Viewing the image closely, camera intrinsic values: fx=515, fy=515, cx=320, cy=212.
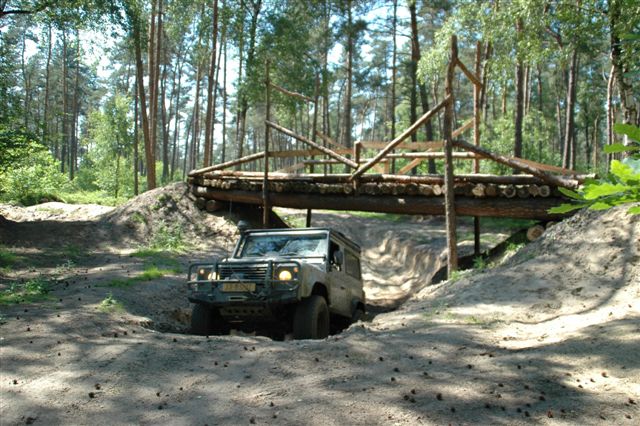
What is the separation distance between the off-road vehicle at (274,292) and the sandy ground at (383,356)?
2.05ft

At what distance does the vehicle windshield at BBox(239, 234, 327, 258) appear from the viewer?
27.6ft

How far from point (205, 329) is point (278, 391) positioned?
10.0 ft

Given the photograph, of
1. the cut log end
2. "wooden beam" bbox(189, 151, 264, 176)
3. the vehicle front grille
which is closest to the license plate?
the vehicle front grille

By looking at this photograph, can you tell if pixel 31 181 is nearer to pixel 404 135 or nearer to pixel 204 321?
pixel 404 135

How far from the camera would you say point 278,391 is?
4469 millimetres

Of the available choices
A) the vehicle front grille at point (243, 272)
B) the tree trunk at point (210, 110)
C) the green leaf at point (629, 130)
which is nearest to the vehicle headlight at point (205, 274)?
the vehicle front grille at point (243, 272)

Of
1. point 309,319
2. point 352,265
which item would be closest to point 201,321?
point 309,319

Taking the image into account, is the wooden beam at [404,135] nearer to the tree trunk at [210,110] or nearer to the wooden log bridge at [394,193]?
the wooden log bridge at [394,193]

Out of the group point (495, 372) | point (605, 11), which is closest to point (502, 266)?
point (495, 372)

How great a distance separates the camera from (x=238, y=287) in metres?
6.98

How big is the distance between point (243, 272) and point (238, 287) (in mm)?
293

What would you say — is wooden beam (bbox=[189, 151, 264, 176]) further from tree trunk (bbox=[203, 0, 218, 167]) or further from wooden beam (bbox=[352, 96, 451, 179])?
tree trunk (bbox=[203, 0, 218, 167])

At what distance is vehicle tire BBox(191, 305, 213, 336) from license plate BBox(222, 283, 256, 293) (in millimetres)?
563

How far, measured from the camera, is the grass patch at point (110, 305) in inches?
301
